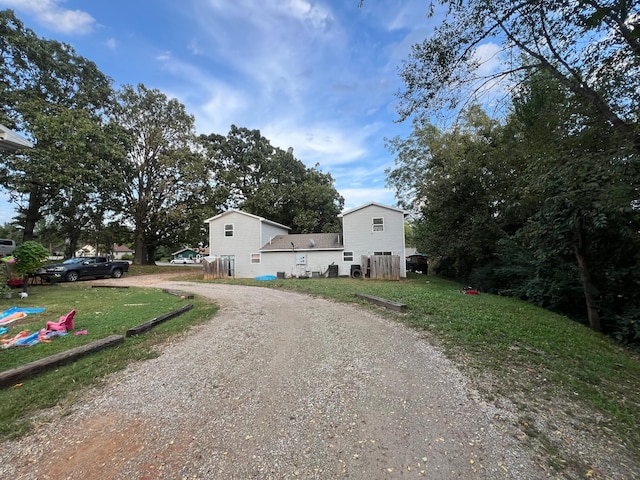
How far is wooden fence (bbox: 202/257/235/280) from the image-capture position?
2042 centimetres

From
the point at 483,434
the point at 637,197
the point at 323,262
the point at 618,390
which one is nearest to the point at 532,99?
the point at 637,197

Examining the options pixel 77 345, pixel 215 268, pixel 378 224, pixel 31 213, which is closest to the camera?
pixel 77 345

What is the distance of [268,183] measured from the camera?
30016mm

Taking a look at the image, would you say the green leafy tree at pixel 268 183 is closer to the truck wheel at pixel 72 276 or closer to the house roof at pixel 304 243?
the house roof at pixel 304 243

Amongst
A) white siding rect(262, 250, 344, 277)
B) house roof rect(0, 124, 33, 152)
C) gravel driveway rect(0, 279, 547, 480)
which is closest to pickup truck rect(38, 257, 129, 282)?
house roof rect(0, 124, 33, 152)

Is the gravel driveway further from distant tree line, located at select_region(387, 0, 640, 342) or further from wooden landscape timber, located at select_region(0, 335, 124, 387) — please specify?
distant tree line, located at select_region(387, 0, 640, 342)

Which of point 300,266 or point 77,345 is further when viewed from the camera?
point 300,266

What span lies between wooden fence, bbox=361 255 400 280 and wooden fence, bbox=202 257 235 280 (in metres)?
10.1

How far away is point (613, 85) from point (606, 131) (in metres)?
0.70

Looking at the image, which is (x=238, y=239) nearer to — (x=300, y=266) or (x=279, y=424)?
(x=300, y=266)

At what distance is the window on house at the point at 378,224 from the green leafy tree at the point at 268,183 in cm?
1018

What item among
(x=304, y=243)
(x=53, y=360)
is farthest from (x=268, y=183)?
(x=53, y=360)

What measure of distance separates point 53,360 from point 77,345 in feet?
2.90

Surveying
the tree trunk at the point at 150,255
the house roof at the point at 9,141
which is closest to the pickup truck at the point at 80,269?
the house roof at the point at 9,141
